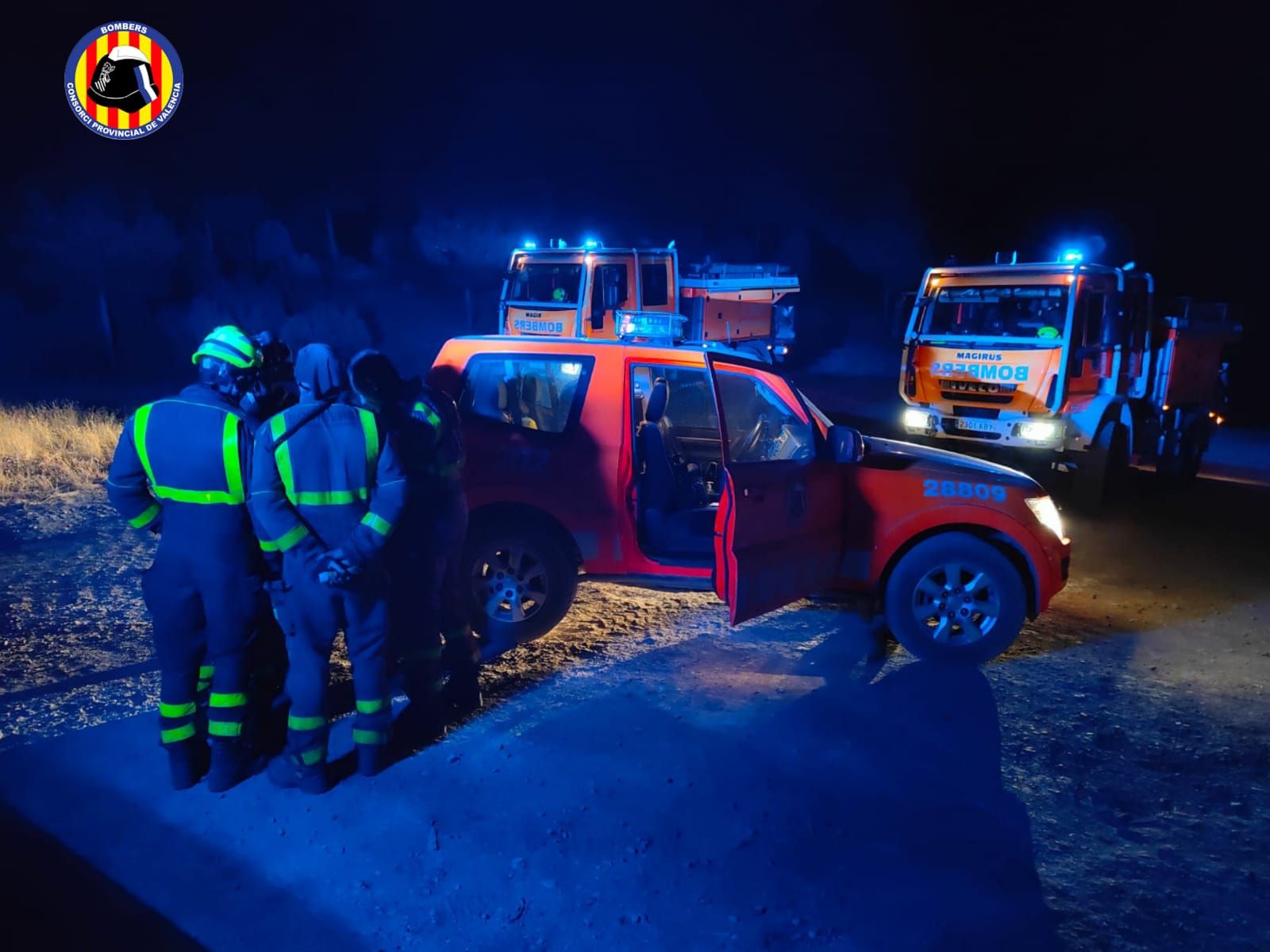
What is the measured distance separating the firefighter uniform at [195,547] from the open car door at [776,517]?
7.12 feet

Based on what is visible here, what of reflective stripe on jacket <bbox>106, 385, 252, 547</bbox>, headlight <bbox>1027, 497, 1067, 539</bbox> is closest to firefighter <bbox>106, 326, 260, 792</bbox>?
reflective stripe on jacket <bbox>106, 385, 252, 547</bbox>

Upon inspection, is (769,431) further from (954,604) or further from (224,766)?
(224,766)

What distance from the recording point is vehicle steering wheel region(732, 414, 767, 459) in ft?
19.1

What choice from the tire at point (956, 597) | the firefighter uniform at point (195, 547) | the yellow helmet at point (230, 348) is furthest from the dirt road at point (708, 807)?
the yellow helmet at point (230, 348)

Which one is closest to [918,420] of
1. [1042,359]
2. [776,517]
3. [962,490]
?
[1042,359]

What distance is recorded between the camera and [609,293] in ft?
40.4

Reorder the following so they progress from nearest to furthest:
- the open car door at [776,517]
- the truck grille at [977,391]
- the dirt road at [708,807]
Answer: the dirt road at [708,807] → the open car door at [776,517] → the truck grille at [977,391]

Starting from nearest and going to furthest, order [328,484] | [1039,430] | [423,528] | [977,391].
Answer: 1. [328,484]
2. [423,528]
3. [1039,430]
4. [977,391]

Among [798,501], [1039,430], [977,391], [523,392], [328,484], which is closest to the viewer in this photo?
[328,484]

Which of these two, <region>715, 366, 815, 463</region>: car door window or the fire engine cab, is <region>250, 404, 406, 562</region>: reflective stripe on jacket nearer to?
the fire engine cab

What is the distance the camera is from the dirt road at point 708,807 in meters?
2.81

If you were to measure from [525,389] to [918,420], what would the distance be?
18.1 ft

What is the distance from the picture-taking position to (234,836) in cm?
317

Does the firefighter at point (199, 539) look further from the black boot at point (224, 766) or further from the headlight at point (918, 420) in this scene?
the headlight at point (918, 420)
